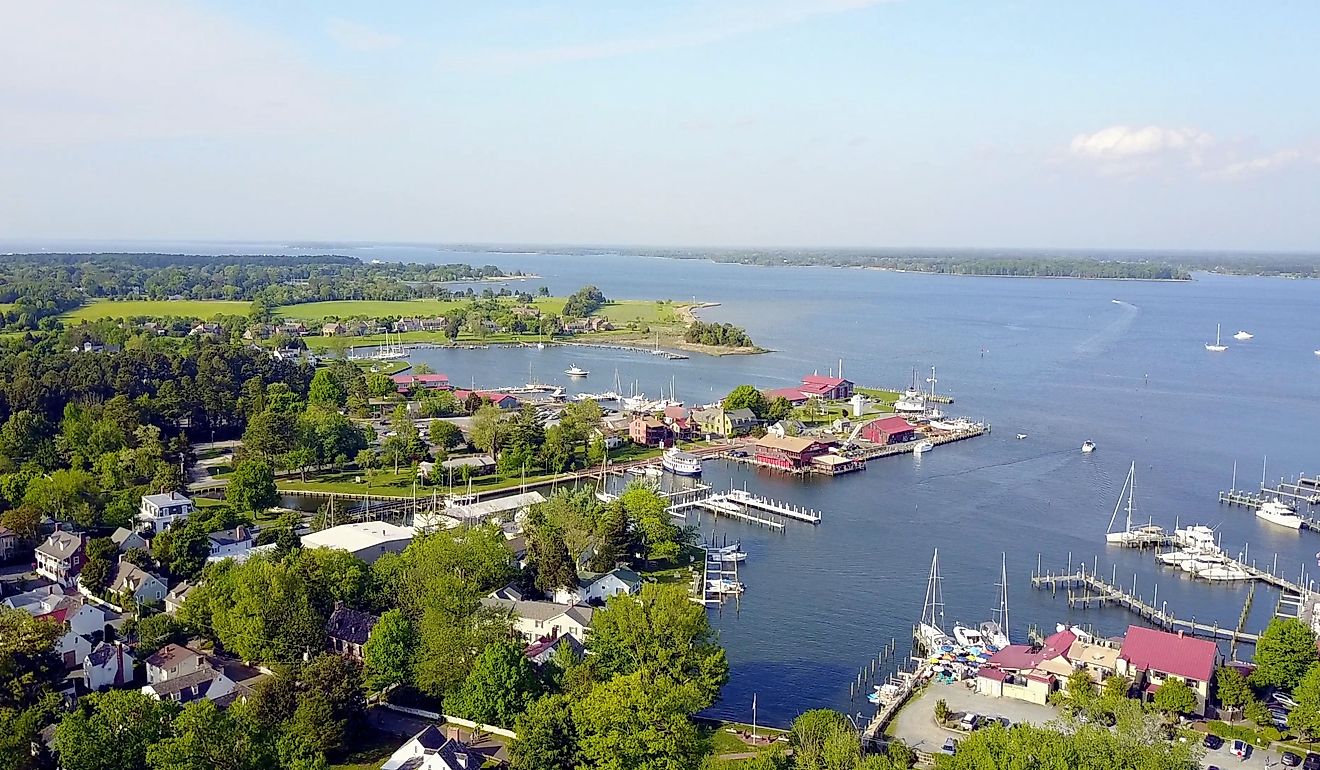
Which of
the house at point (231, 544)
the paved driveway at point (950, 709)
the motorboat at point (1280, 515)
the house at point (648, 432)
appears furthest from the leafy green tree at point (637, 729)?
the house at point (648, 432)

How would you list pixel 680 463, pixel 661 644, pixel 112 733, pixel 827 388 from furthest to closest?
pixel 827 388, pixel 680 463, pixel 661 644, pixel 112 733

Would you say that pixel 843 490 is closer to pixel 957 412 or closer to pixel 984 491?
pixel 984 491

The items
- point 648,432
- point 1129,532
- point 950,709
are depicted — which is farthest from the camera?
point 648,432

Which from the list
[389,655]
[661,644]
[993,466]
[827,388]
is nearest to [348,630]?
[389,655]

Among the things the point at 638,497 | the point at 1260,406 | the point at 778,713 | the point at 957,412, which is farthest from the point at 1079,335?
the point at 778,713

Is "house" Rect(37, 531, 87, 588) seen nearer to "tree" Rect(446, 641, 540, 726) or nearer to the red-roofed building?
"tree" Rect(446, 641, 540, 726)

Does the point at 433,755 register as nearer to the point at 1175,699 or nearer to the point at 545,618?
the point at 545,618
